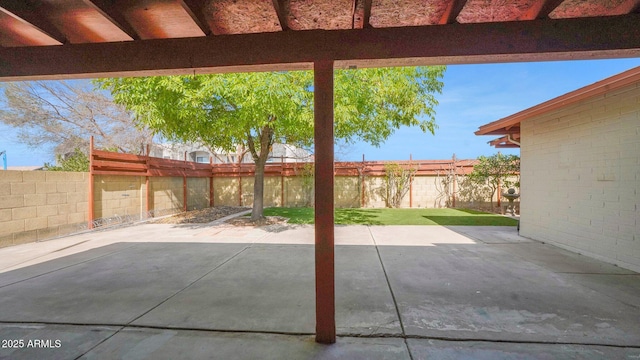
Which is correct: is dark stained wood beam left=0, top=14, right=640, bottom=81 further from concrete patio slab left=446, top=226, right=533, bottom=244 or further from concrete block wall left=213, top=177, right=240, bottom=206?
concrete block wall left=213, top=177, right=240, bottom=206

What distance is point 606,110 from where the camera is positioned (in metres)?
4.59

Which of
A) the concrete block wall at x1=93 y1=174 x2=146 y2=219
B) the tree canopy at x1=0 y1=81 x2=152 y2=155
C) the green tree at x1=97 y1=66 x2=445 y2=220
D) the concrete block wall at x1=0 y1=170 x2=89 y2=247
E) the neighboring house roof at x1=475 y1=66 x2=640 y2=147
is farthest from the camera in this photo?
the tree canopy at x1=0 y1=81 x2=152 y2=155

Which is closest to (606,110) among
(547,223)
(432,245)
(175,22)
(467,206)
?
(547,223)

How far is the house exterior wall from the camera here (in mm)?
4227

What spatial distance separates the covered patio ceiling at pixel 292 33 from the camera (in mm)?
2094

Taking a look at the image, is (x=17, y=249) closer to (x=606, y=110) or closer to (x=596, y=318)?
(x=596, y=318)

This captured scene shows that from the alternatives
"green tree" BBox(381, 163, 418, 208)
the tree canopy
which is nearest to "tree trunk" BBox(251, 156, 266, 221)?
the tree canopy

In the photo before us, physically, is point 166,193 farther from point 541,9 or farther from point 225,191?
point 541,9

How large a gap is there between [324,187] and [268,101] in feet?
13.8

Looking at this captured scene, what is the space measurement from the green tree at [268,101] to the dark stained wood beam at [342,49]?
10.5 feet

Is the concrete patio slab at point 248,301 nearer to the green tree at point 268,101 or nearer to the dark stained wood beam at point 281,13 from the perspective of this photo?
the dark stained wood beam at point 281,13

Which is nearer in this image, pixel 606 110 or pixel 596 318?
pixel 596 318

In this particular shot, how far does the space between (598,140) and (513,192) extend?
5.42m

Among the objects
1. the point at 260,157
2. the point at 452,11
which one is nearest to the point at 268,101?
the point at 260,157
